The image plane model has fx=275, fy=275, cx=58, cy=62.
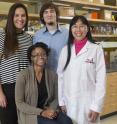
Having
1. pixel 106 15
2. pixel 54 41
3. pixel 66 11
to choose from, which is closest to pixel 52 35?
pixel 54 41

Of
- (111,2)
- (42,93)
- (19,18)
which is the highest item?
(111,2)

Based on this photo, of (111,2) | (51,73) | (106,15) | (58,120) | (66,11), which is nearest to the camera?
(58,120)

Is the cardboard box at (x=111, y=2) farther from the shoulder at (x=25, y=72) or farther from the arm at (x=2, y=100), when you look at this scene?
the arm at (x=2, y=100)

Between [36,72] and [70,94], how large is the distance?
37 centimetres

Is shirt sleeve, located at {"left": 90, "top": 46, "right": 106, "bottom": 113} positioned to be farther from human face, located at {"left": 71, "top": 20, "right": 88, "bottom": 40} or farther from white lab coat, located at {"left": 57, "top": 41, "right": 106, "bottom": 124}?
human face, located at {"left": 71, "top": 20, "right": 88, "bottom": 40}

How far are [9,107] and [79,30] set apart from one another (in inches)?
35.4

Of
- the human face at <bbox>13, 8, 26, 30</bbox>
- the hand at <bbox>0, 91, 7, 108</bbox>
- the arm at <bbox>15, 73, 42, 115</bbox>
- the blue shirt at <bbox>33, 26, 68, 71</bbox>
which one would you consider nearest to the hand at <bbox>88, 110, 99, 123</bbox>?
the arm at <bbox>15, 73, 42, 115</bbox>

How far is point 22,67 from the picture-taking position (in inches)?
94.3

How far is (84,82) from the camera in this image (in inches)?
87.8

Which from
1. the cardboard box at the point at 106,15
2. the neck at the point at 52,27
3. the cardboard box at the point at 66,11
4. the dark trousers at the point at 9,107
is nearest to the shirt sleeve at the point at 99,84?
the neck at the point at 52,27

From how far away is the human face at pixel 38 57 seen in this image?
2.38 meters

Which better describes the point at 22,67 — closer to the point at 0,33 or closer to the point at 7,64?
the point at 7,64

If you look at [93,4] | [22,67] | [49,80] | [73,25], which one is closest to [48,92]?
[49,80]

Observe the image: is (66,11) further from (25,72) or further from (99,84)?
(99,84)
